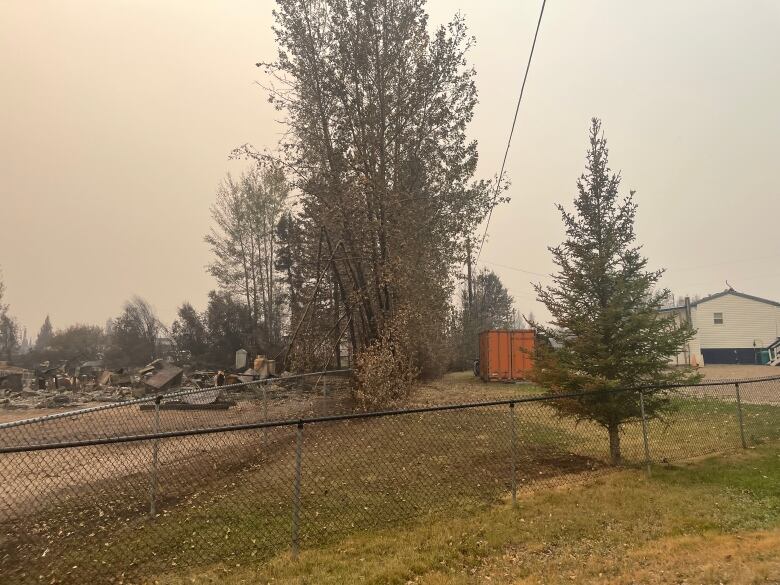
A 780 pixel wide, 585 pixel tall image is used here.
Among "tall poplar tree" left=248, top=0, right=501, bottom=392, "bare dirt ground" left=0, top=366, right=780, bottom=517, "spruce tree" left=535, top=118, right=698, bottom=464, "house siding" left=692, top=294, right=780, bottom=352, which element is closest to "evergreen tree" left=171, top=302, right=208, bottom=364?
"bare dirt ground" left=0, top=366, right=780, bottom=517

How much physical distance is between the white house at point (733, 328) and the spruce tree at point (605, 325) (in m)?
29.3

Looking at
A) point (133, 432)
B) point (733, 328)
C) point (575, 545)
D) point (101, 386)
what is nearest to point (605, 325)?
point (575, 545)

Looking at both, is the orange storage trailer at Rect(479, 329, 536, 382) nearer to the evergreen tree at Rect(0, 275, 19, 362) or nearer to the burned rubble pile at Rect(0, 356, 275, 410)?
the burned rubble pile at Rect(0, 356, 275, 410)

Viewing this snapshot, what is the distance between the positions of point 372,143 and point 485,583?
44.0 feet

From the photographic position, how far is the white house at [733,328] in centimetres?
3234

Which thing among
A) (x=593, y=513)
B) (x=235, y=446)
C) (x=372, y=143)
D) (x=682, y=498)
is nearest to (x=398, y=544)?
(x=593, y=513)

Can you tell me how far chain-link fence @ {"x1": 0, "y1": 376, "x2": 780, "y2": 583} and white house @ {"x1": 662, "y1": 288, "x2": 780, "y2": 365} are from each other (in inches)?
1000

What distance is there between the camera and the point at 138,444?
10.2 m

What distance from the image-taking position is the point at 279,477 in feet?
21.6

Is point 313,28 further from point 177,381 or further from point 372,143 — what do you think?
point 177,381

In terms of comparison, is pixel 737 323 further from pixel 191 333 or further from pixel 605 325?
pixel 191 333

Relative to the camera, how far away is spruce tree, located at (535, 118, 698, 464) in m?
7.17

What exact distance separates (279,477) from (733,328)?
37.1 meters

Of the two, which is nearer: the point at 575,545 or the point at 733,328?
the point at 575,545
